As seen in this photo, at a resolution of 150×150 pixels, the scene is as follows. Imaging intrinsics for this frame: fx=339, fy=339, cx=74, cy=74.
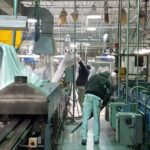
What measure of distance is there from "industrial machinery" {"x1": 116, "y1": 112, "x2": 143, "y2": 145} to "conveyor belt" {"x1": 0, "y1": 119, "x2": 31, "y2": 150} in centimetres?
226

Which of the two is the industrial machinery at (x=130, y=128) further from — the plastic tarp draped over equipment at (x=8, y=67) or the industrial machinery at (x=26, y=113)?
the industrial machinery at (x=26, y=113)

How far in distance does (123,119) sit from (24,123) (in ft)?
7.82

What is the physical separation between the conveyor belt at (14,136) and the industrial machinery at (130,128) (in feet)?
7.40

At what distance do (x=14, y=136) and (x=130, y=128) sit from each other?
2887mm

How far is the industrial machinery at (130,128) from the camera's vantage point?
5.25 m

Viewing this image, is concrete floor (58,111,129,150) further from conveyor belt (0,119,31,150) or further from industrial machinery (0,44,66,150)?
conveyor belt (0,119,31,150)

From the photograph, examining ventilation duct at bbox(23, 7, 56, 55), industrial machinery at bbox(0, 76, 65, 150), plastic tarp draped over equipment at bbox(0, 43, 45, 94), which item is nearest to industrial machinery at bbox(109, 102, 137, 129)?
ventilation duct at bbox(23, 7, 56, 55)

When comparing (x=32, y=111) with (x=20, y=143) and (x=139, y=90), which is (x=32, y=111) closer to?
(x=20, y=143)

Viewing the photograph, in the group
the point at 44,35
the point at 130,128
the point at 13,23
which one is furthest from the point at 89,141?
the point at 13,23

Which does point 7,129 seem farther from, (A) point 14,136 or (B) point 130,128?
(B) point 130,128

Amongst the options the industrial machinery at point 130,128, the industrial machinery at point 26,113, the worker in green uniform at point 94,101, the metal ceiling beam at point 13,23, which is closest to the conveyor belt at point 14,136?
the industrial machinery at point 26,113

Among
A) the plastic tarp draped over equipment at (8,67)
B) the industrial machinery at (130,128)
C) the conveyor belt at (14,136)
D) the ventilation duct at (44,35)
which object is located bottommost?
the industrial machinery at (130,128)

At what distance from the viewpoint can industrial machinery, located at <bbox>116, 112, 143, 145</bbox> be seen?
5.25 meters

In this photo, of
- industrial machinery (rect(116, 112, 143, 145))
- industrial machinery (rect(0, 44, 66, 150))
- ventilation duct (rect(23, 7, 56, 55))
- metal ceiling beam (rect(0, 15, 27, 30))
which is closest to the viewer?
metal ceiling beam (rect(0, 15, 27, 30))
